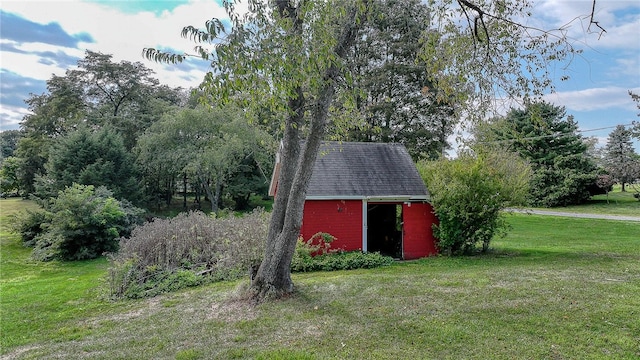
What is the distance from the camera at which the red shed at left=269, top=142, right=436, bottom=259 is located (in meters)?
11.9

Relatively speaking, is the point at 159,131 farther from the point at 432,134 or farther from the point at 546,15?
the point at 546,15

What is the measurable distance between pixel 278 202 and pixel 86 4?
196 inches

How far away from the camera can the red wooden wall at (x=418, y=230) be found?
12.4 meters

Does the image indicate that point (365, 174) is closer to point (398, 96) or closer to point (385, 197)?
Result: point (385, 197)

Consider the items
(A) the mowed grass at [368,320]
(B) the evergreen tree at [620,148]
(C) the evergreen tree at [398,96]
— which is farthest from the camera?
(B) the evergreen tree at [620,148]

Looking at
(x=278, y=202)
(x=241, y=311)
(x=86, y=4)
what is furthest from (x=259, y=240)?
(x=86, y=4)

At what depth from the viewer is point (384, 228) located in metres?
14.1

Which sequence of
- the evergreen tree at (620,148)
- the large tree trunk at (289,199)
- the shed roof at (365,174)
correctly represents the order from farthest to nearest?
the evergreen tree at (620,148) < the shed roof at (365,174) < the large tree trunk at (289,199)

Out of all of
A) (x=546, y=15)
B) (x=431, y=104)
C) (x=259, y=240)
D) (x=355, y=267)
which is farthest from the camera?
(x=431, y=104)

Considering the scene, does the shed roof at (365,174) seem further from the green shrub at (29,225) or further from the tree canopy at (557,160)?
the tree canopy at (557,160)

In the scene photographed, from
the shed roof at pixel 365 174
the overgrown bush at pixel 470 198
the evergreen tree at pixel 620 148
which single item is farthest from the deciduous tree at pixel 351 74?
the evergreen tree at pixel 620 148

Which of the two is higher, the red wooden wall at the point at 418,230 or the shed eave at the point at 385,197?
the shed eave at the point at 385,197

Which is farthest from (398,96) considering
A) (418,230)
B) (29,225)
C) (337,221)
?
(29,225)

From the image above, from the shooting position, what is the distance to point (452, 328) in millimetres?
4832
